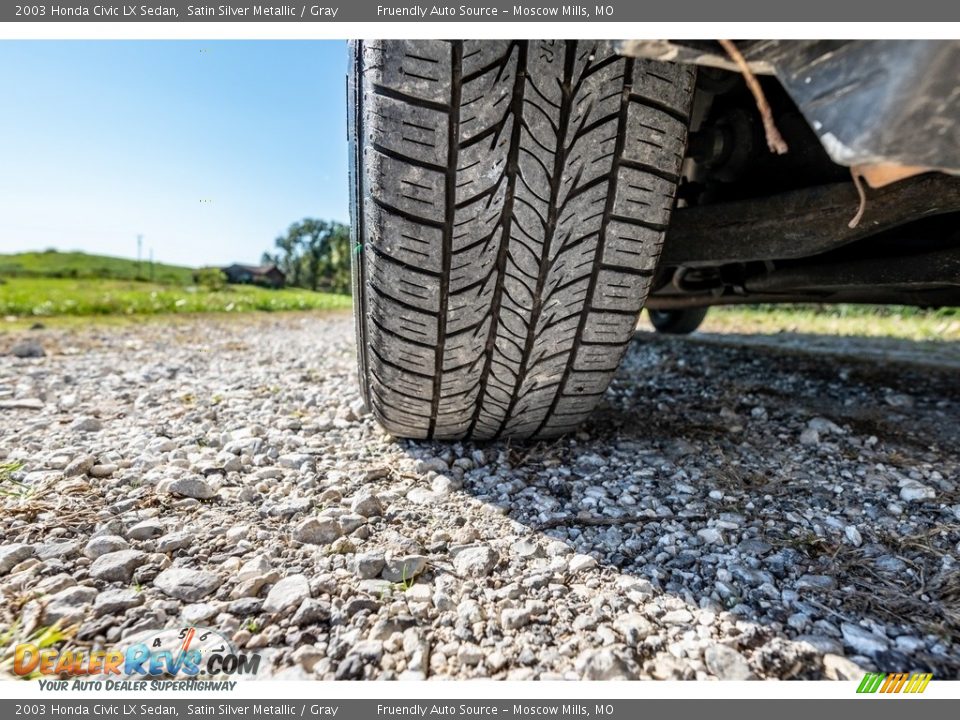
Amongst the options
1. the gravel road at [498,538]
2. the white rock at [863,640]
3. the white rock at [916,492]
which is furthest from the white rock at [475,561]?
the white rock at [916,492]

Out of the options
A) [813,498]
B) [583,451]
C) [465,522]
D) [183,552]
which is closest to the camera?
[183,552]

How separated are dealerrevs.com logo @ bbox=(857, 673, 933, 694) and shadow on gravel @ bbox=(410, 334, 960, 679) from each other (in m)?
0.01

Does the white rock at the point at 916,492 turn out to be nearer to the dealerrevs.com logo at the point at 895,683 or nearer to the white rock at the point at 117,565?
the dealerrevs.com logo at the point at 895,683

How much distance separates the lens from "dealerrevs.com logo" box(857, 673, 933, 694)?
2.08 ft

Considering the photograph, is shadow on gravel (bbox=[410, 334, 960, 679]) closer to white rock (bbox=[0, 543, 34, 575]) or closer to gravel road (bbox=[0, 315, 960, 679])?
gravel road (bbox=[0, 315, 960, 679])

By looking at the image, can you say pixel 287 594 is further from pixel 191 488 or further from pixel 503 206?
pixel 503 206

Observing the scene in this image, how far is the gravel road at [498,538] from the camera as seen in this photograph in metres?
0.68

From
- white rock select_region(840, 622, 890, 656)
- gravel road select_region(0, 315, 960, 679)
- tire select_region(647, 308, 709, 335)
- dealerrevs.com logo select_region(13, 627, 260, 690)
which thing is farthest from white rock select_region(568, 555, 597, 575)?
tire select_region(647, 308, 709, 335)

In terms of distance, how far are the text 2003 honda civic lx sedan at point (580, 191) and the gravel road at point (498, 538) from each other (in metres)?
0.24

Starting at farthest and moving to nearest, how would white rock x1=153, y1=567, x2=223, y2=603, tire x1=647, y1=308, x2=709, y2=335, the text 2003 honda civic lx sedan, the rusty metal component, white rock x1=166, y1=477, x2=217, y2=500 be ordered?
1. tire x1=647, y1=308, x2=709, y2=335
2. white rock x1=166, y1=477, x2=217, y2=500
3. the rusty metal component
4. white rock x1=153, y1=567, x2=223, y2=603
5. the text 2003 honda civic lx sedan

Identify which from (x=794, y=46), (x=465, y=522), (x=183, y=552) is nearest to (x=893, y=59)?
(x=794, y=46)

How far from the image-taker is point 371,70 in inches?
31.5

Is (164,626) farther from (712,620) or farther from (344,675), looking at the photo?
(712,620)

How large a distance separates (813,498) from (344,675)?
3.25ft
